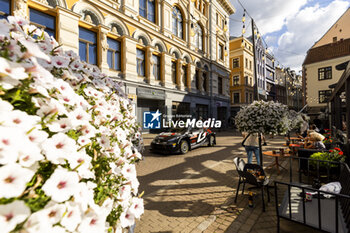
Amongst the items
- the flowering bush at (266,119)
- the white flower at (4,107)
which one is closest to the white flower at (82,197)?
the white flower at (4,107)

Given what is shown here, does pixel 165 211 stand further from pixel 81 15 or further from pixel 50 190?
pixel 81 15

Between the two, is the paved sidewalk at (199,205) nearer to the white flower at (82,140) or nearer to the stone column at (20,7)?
the white flower at (82,140)

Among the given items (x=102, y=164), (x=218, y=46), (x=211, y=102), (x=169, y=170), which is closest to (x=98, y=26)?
(x=169, y=170)

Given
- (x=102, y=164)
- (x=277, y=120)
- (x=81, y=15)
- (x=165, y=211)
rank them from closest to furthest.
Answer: (x=102, y=164) → (x=165, y=211) → (x=277, y=120) → (x=81, y=15)

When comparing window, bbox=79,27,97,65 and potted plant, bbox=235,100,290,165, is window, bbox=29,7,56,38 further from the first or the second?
potted plant, bbox=235,100,290,165

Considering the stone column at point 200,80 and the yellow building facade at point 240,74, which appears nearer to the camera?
the stone column at point 200,80

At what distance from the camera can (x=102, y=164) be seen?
1281mm

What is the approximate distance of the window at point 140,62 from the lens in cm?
1488

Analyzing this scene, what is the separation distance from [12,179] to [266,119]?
5.10m

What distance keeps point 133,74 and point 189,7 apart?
11.4 m

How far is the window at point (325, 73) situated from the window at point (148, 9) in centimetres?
2704

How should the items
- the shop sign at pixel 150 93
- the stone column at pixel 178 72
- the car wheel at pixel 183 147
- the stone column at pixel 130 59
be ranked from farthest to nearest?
1. the stone column at pixel 178 72
2. the shop sign at pixel 150 93
3. the stone column at pixel 130 59
4. the car wheel at pixel 183 147

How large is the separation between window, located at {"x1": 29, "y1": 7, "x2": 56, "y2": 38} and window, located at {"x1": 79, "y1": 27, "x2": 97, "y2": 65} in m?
1.58

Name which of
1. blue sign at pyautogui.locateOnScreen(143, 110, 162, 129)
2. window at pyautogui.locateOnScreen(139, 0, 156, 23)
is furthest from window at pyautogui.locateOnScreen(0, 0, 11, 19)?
blue sign at pyautogui.locateOnScreen(143, 110, 162, 129)
